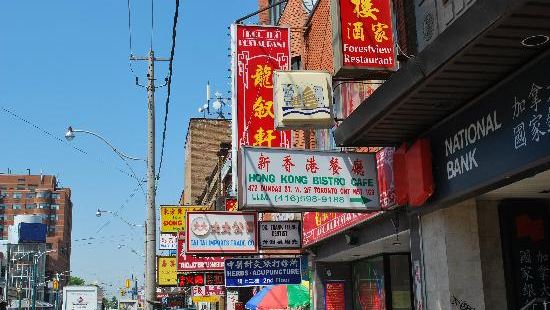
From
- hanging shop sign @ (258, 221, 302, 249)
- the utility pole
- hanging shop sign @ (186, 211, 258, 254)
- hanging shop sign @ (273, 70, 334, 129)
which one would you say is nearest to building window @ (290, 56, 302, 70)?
the utility pole

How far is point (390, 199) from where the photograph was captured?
1058 centimetres

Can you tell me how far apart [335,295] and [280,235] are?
238 cm

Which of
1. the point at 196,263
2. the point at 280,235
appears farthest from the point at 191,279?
the point at 280,235

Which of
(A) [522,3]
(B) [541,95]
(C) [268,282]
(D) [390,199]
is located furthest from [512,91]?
(C) [268,282]

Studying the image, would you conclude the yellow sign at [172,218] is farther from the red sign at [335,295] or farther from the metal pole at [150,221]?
the red sign at [335,295]

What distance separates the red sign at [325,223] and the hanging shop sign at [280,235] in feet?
1.04

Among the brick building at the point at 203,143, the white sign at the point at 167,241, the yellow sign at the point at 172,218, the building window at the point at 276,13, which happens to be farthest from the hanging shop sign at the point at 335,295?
the brick building at the point at 203,143

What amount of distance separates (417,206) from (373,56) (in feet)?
8.29

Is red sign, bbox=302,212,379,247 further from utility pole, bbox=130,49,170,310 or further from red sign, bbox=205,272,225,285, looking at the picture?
red sign, bbox=205,272,225,285

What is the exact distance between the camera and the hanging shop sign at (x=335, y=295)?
16.9 metres

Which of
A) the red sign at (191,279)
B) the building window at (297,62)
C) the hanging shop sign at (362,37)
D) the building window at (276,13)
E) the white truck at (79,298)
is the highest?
the building window at (276,13)

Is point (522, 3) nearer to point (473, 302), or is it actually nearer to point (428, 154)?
point (428, 154)

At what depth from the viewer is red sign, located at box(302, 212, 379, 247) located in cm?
1250

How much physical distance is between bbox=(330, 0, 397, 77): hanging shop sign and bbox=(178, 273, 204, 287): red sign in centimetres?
1607
